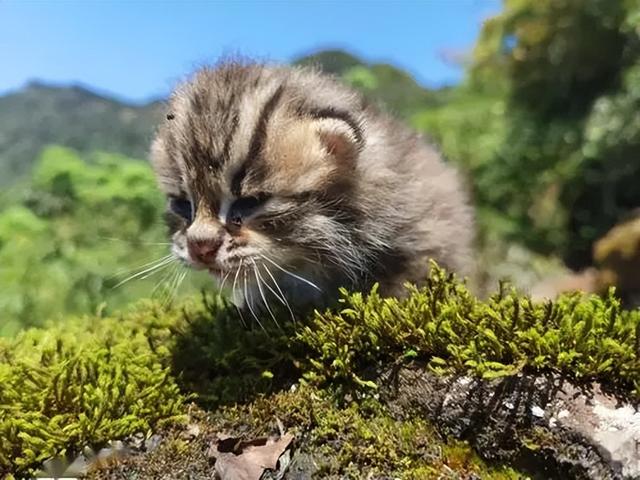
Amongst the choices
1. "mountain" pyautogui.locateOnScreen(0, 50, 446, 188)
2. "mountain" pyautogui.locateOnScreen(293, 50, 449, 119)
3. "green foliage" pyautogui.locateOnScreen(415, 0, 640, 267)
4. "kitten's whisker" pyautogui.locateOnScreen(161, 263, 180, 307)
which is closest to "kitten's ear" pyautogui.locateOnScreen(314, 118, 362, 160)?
"kitten's whisker" pyautogui.locateOnScreen(161, 263, 180, 307)

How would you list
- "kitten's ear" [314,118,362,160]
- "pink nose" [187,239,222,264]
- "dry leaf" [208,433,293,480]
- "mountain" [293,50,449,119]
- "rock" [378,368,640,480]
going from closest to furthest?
"rock" [378,368,640,480] → "dry leaf" [208,433,293,480] → "pink nose" [187,239,222,264] → "kitten's ear" [314,118,362,160] → "mountain" [293,50,449,119]

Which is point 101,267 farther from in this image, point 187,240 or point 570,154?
point 570,154

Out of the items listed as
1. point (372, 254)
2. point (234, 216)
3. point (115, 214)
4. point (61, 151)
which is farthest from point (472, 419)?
point (61, 151)

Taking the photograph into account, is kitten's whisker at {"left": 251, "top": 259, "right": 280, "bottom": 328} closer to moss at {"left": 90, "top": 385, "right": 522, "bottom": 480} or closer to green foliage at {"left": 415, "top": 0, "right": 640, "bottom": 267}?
moss at {"left": 90, "top": 385, "right": 522, "bottom": 480}

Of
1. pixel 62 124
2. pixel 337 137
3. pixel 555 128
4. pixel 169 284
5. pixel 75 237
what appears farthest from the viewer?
pixel 62 124

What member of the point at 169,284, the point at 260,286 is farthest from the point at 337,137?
the point at 169,284

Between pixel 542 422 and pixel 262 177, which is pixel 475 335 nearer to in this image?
pixel 542 422
